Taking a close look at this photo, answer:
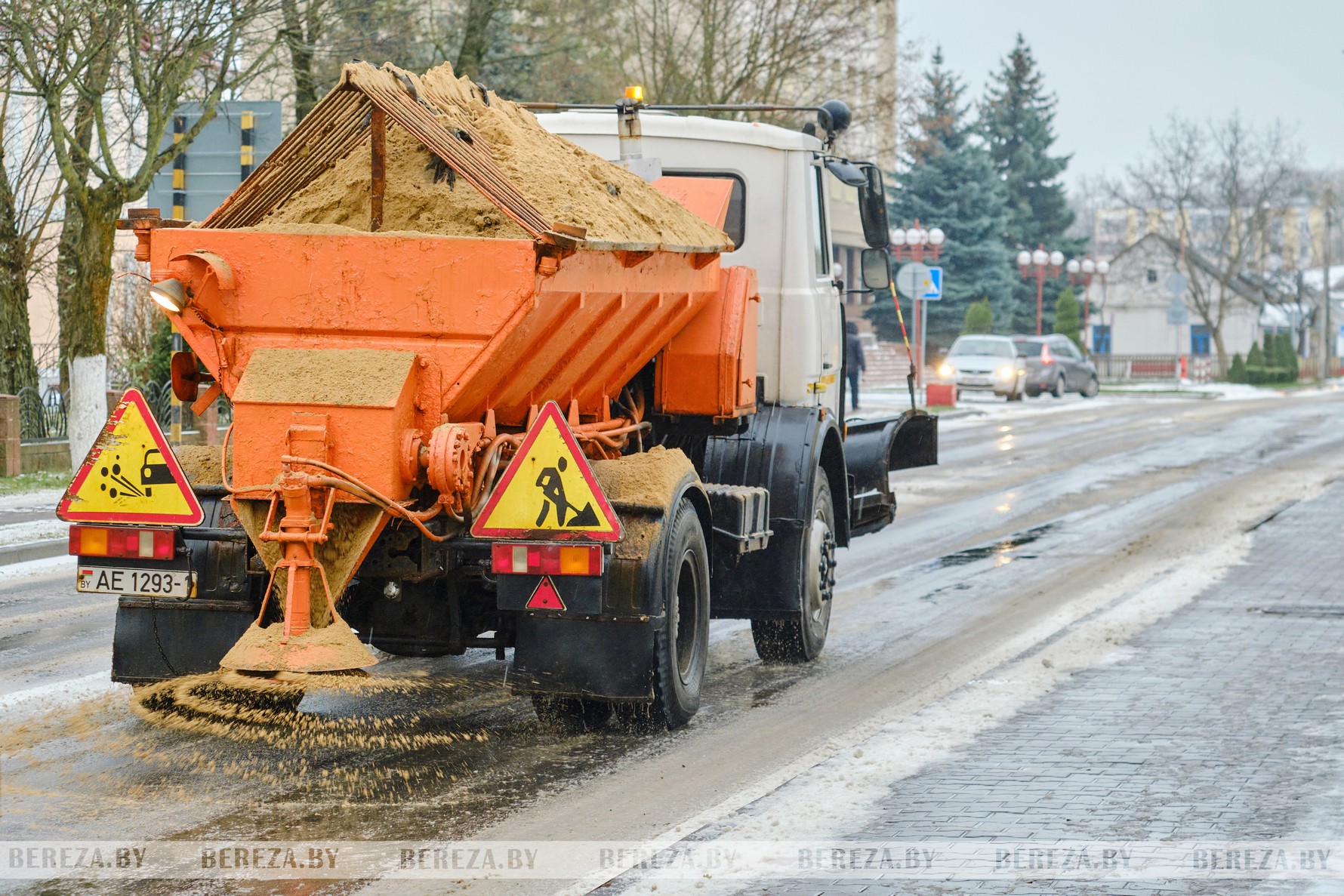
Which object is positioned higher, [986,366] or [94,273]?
[94,273]

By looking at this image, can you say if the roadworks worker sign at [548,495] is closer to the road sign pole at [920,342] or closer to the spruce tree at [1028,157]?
the road sign pole at [920,342]

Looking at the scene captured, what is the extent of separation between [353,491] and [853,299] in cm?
6130

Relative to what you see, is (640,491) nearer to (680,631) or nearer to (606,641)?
(606,641)

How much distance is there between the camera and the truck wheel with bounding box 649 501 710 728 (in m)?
6.43

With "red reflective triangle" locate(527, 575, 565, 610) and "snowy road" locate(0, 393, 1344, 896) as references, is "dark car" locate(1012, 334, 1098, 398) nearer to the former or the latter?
"snowy road" locate(0, 393, 1344, 896)

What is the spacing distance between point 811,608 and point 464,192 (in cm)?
337

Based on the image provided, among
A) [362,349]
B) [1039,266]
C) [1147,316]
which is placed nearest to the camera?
[362,349]

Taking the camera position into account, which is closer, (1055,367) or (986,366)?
(986,366)

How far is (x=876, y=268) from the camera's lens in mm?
9625

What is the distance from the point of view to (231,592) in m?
6.34

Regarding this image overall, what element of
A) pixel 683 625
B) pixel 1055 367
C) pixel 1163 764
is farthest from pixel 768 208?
pixel 1055 367

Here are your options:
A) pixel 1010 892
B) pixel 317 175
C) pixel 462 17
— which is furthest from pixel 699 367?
pixel 462 17

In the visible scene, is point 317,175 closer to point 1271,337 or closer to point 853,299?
point 853,299

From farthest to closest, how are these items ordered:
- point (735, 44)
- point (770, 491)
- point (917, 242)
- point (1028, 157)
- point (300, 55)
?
point (1028, 157)
point (917, 242)
point (735, 44)
point (300, 55)
point (770, 491)
